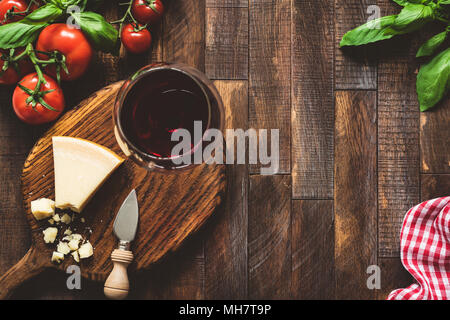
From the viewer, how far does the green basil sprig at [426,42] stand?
0.77 m

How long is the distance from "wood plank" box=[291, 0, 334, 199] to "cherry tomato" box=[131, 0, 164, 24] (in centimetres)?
27

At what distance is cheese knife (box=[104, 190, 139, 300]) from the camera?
77cm

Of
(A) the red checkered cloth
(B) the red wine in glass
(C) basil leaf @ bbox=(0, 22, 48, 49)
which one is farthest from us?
(A) the red checkered cloth

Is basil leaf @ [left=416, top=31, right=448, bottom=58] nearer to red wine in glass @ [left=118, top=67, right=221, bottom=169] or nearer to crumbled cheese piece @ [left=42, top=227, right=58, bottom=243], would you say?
red wine in glass @ [left=118, top=67, right=221, bottom=169]

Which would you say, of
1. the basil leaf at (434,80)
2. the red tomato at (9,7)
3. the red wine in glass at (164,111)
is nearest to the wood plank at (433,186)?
the basil leaf at (434,80)

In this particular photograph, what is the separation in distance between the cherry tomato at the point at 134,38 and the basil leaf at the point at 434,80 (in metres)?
0.53

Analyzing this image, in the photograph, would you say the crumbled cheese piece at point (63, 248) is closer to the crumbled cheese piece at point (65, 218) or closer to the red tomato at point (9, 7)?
the crumbled cheese piece at point (65, 218)

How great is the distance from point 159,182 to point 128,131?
0.23 metres

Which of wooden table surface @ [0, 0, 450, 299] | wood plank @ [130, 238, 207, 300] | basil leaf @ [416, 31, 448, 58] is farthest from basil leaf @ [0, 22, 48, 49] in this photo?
basil leaf @ [416, 31, 448, 58]

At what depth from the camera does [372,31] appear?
2.62 feet

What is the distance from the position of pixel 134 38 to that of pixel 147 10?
58 mm

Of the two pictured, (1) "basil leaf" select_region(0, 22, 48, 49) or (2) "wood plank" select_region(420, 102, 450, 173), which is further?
(2) "wood plank" select_region(420, 102, 450, 173)

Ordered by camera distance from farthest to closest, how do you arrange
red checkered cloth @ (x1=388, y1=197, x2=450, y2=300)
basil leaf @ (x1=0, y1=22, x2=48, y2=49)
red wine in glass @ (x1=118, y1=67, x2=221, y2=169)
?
red checkered cloth @ (x1=388, y1=197, x2=450, y2=300), basil leaf @ (x1=0, y1=22, x2=48, y2=49), red wine in glass @ (x1=118, y1=67, x2=221, y2=169)
